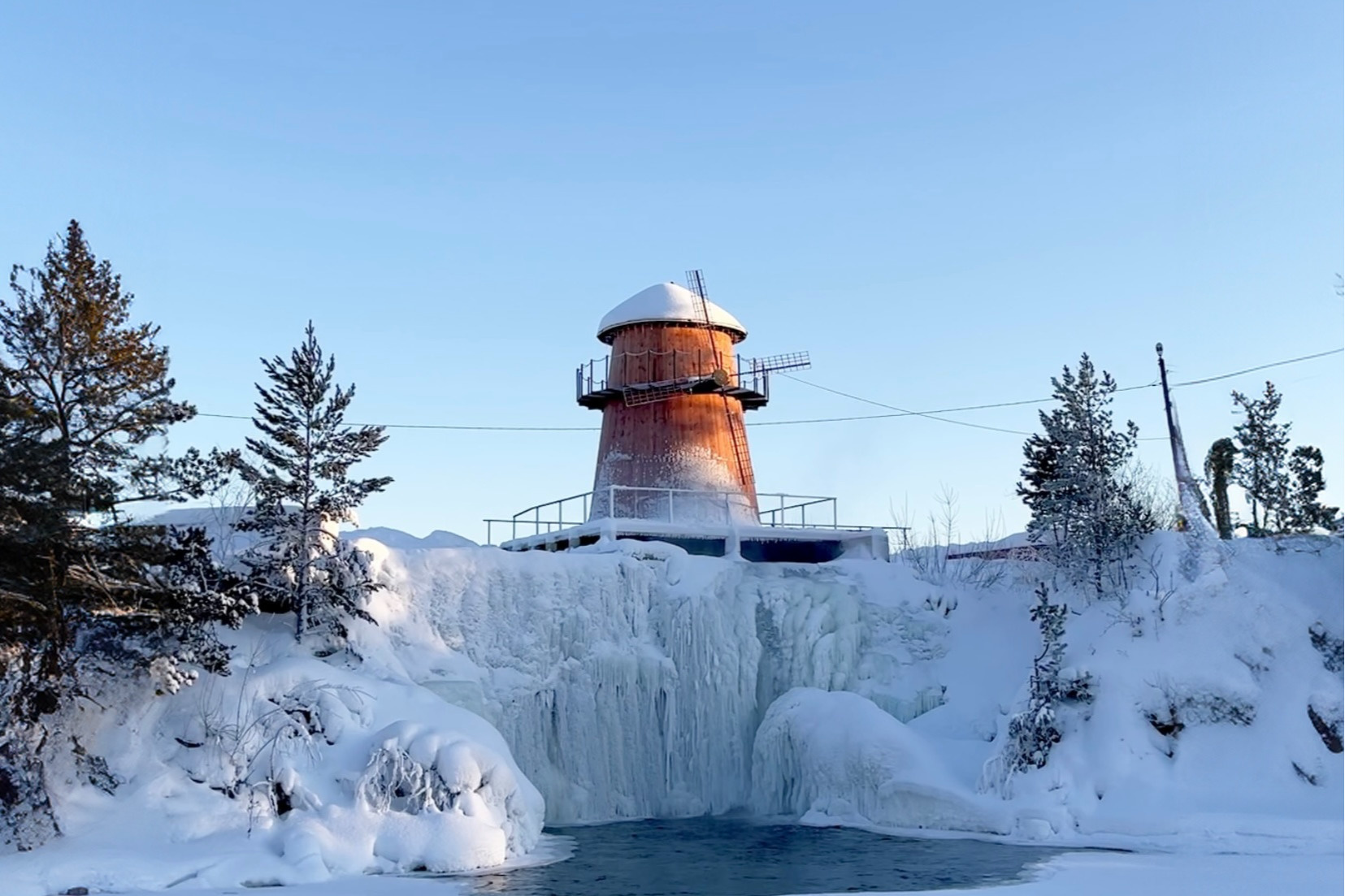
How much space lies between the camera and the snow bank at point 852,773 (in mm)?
20797

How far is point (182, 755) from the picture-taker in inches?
698

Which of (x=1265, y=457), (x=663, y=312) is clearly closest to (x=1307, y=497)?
(x=1265, y=457)

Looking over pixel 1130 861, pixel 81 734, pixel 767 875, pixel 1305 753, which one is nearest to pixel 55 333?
pixel 81 734

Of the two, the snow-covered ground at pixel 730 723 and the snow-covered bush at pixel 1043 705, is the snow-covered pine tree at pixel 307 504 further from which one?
the snow-covered bush at pixel 1043 705

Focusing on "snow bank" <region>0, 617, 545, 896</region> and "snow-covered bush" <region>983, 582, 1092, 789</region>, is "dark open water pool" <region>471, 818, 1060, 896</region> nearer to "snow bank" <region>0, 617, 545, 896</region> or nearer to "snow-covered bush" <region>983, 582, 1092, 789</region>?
"snow bank" <region>0, 617, 545, 896</region>

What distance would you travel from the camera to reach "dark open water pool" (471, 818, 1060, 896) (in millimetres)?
15336

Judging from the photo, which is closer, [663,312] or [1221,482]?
[663,312]

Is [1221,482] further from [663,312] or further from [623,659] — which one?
[623,659]

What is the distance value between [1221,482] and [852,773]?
67.1 ft

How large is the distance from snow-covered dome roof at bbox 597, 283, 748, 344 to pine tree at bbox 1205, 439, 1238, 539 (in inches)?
A: 592

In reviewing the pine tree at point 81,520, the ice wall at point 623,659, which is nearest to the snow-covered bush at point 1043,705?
the ice wall at point 623,659

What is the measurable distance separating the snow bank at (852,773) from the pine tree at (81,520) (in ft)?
33.5

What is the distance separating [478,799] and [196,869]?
4.04m

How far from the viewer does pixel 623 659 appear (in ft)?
79.7
